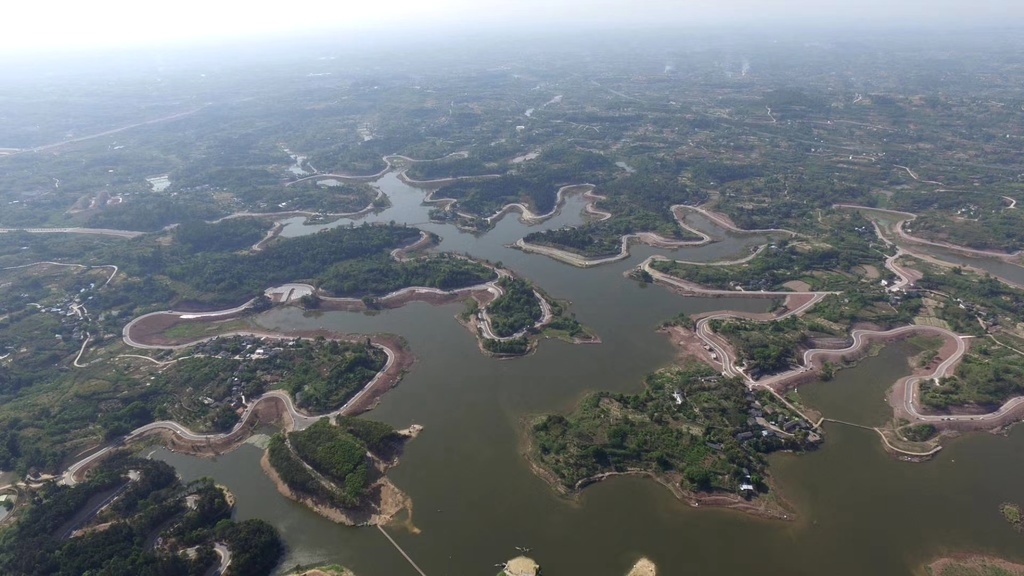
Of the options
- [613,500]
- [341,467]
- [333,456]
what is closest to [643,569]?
[613,500]

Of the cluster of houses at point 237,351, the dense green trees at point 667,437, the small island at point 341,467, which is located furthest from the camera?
the cluster of houses at point 237,351

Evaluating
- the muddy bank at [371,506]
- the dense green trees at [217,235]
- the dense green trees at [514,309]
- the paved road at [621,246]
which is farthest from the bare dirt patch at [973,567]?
the dense green trees at [217,235]

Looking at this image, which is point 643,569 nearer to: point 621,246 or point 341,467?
point 341,467

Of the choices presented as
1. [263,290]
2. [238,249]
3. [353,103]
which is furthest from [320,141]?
[263,290]

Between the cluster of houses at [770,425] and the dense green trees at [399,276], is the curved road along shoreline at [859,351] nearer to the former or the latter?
the cluster of houses at [770,425]

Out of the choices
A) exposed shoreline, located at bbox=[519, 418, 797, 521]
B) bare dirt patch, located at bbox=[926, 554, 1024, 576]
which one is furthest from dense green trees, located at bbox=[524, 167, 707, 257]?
bare dirt patch, located at bbox=[926, 554, 1024, 576]

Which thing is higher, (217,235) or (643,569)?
(217,235)

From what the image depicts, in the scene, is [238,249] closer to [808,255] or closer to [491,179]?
[491,179]
